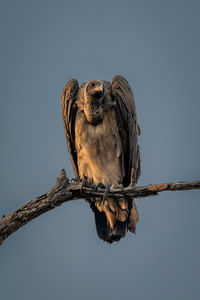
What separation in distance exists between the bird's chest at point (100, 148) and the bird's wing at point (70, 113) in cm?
12

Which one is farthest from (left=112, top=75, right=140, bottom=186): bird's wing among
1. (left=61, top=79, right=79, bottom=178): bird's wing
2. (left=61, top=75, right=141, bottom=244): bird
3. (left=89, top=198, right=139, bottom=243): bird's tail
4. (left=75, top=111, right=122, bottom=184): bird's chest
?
(left=61, top=79, right=79, bottom=178): bird's wing

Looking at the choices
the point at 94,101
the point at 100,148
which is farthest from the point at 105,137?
the point at 94,101

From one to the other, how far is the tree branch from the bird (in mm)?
1256

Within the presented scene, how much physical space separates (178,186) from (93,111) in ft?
7.81

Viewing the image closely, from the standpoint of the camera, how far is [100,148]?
6.69m

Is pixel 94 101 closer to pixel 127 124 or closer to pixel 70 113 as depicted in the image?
pixel 70 113

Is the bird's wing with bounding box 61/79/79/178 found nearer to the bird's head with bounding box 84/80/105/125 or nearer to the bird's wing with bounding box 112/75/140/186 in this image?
the bird's head with bounding box 84/80/105/125

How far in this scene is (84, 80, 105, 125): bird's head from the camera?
6.53 m

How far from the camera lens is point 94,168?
6.76 metres

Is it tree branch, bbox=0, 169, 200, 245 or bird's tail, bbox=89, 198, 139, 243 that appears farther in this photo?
bird's tail, bbox=89, 198, 139, 243

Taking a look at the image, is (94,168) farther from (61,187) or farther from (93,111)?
(61,187)

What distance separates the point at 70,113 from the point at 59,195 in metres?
2.18

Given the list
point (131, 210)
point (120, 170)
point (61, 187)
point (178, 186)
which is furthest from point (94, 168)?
point (178, 186)

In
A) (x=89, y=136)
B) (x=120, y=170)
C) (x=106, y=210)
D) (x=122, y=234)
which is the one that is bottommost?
(x=122, y=234)
